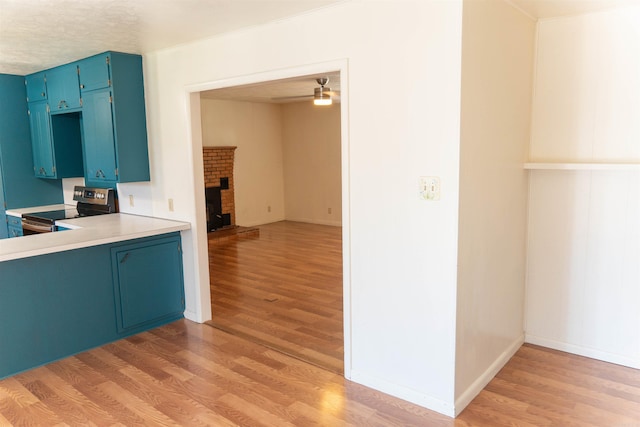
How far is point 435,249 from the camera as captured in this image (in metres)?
2.49

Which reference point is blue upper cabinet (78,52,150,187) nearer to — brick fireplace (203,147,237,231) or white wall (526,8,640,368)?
white wall (526,8,640,368)

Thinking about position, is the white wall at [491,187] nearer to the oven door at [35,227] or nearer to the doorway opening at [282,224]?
the doorway opening at [282,224]

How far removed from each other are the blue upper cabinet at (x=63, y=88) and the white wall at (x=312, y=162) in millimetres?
4742

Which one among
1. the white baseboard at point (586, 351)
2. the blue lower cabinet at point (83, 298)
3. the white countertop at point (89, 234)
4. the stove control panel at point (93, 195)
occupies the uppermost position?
the stove control panel at point (93, 195)

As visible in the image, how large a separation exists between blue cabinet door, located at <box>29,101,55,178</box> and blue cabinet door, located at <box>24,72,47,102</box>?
0.18 feet

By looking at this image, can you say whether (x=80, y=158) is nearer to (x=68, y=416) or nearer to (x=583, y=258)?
(x=68, y=416)

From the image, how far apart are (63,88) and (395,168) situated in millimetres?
3678

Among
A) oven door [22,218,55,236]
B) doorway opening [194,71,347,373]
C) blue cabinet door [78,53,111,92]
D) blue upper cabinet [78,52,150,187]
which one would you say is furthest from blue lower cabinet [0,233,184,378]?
blue cabinet door [78,53,111,92]

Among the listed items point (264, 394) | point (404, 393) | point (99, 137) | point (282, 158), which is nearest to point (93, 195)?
point (99, 137)

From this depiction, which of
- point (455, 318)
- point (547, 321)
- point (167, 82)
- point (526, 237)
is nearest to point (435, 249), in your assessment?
point (455, 318)

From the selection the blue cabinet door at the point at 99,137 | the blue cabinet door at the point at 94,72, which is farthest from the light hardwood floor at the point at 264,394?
the blue cabinet door at the point at 94,72

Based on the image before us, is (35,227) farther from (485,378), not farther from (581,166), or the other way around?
(581,166)

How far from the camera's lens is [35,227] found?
15.0ft

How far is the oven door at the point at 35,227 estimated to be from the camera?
14.3ft
